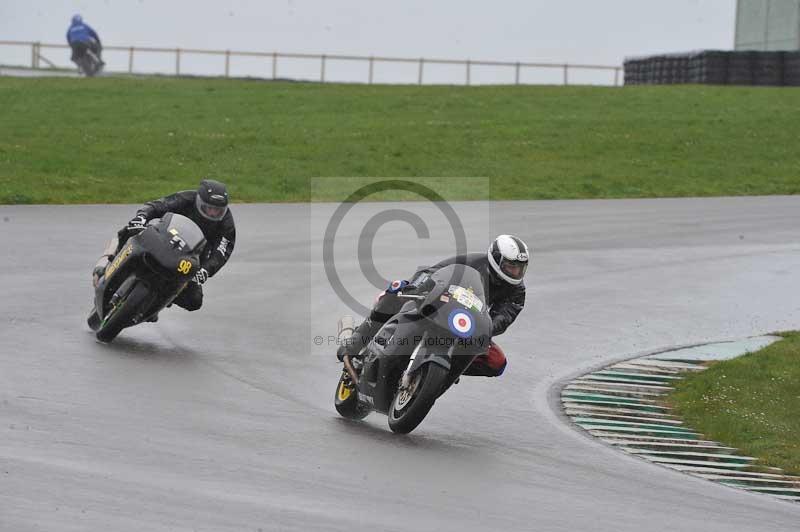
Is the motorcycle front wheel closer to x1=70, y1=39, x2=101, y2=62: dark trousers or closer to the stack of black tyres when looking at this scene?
x1=70, y1=39, x2=101, y2=62: dark trousers

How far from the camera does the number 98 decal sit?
11977 millimetres

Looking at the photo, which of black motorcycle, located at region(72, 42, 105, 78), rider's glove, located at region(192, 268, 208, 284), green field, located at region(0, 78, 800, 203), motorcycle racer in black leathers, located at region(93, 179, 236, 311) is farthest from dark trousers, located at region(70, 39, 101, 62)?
rider's glove, located at region(192, 268, 208, 284)

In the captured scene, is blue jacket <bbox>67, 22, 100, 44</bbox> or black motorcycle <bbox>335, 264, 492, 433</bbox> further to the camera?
blue jacket <bbox>67, 22, 100, 44</bbox>

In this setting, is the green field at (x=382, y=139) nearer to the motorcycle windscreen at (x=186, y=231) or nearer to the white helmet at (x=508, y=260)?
the motorcycle windscreen at (x=186, y=231)

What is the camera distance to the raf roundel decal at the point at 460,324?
367 inches

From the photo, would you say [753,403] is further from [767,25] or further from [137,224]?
[767,25]

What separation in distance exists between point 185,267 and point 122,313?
2.27ft

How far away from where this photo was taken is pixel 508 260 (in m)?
10.0

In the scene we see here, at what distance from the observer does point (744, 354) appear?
45.9 ft

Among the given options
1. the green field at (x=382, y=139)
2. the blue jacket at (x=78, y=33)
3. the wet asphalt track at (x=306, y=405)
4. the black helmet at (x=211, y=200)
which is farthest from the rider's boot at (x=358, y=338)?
the blue jacket at (x=78, y=33)

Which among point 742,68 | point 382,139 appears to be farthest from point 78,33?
point 742,68

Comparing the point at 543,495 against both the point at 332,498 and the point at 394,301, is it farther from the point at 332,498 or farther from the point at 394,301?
the point at 394,301

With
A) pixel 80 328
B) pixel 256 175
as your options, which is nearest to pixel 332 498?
pixel 80 328

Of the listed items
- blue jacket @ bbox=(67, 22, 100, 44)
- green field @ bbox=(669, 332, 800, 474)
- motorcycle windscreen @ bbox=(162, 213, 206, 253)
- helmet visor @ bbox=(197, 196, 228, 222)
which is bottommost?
green field @ bbox=(669, 332, 800, 474)
